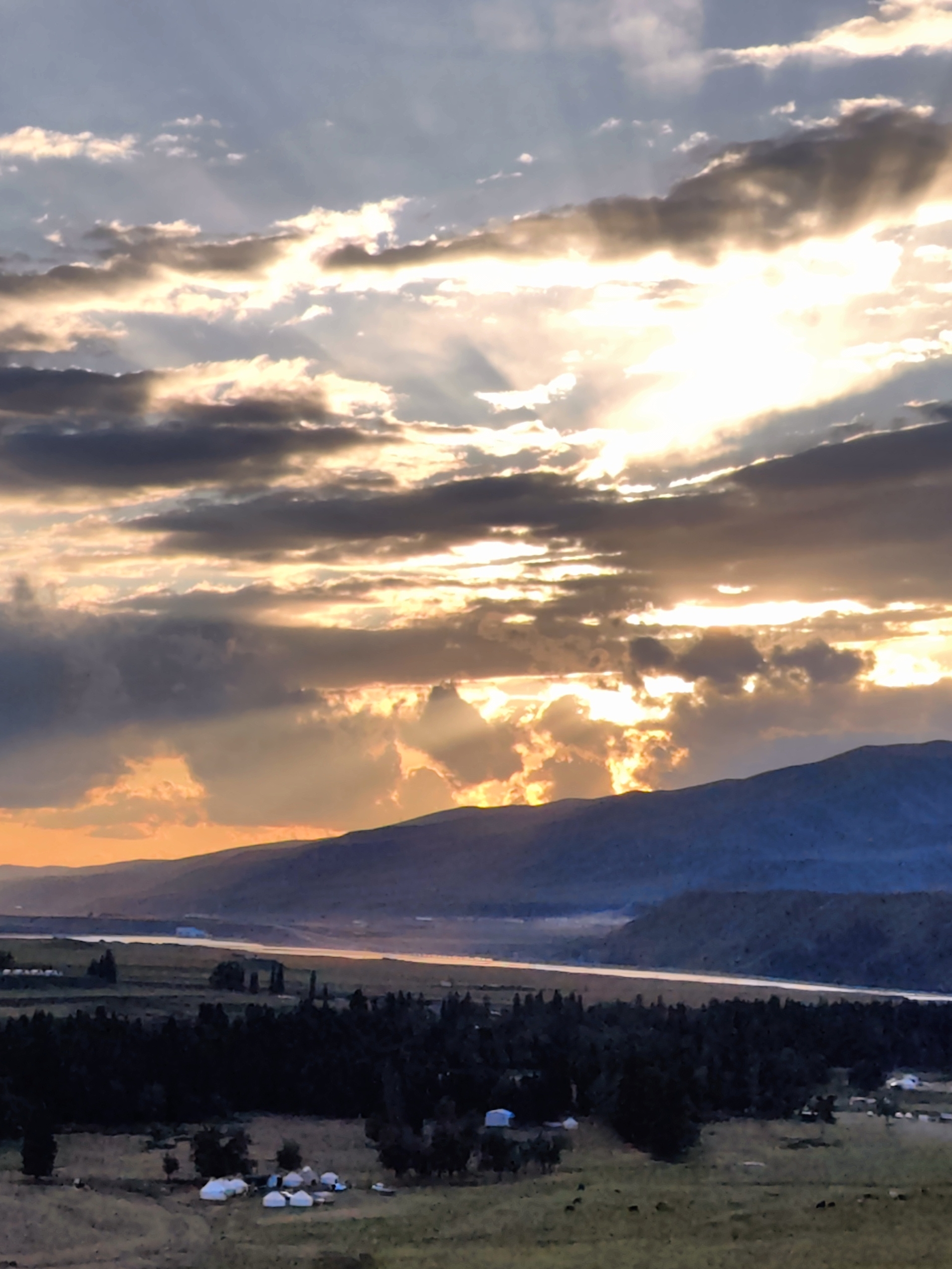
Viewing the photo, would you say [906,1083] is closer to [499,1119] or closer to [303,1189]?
[499,1119]

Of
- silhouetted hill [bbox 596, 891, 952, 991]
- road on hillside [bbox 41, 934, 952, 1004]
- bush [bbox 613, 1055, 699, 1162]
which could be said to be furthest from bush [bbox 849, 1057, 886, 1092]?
silhouetted hill [bbox 596, 891, 952, 991]

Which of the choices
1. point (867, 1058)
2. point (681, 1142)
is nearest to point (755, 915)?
point (867, 1058)

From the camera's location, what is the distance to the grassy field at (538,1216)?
37.2m

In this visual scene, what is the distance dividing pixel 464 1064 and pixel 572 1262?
28.6 meters

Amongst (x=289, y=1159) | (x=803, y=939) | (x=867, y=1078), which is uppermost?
(x=803, y=939)

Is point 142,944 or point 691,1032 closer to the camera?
point 691,1032

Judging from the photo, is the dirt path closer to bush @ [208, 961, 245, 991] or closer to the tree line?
the tree line

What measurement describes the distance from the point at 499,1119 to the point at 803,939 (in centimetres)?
11224

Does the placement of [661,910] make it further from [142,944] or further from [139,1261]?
[139,1261]

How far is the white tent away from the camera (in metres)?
59.5

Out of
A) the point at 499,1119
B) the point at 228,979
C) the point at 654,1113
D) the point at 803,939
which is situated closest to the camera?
the point at 654,1113

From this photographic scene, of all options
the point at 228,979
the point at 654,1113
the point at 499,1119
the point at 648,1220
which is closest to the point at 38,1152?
the point at 648,1220

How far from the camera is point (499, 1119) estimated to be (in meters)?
59.8

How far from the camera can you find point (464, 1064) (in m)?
65.1
